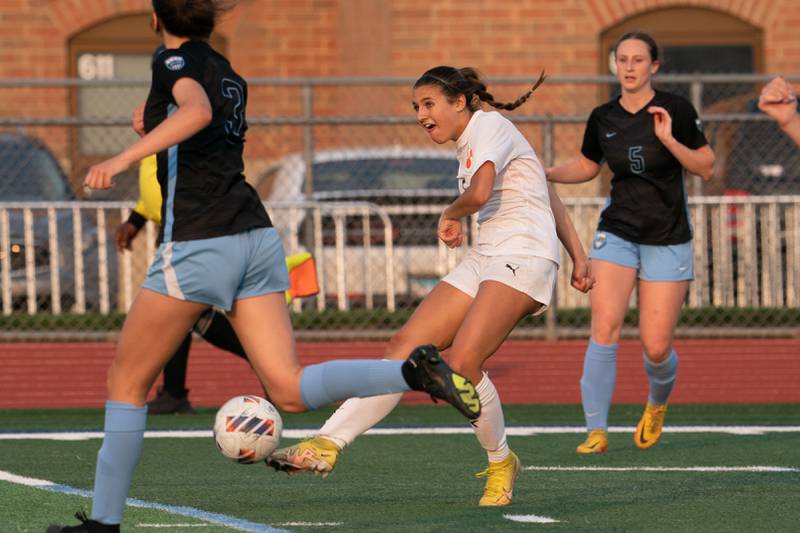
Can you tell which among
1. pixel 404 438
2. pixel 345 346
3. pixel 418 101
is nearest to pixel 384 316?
pixel 345 346

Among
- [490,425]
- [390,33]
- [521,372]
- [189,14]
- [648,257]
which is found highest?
[390,33]

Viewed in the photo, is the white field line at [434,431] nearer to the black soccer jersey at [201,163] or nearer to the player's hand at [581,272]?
the player's hand at [581,272]

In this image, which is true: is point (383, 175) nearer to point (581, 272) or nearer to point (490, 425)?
point (581, 272)

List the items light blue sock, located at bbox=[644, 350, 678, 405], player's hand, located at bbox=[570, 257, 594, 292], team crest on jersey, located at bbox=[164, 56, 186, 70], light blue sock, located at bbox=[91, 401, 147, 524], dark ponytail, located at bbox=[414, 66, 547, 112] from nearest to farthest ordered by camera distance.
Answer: light blue sock, located at bbox=[91, 401, 147, 524] < team crest on jersey, located at bbox=[164, 56, 186, 70] < dark ponytail, located at bbox=[414, 66, 547, 112] < player's hand, located at bbox=[570, 257, 594, 292] < light blue sock, located at bbox=[644, 350, 678, 405]

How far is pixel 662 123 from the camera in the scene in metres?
9.23

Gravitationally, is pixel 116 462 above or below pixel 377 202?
below

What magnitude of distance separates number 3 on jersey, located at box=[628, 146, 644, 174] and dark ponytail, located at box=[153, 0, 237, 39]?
377 cm

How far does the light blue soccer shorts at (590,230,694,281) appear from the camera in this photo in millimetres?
9367

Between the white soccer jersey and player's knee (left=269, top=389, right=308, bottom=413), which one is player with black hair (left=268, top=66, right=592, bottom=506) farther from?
player's knee (left=269, top=389, right=308, bottom=413)

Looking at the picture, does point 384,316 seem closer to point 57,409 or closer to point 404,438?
point 57,409

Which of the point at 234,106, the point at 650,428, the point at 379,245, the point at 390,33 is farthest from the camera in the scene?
the point at 390,33

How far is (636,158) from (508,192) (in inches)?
88.2

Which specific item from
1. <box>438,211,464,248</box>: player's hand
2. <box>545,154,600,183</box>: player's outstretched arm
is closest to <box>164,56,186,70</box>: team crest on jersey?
Result: <box>438,211,464,248</box>: player's hand

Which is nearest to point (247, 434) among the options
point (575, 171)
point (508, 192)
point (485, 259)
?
point (485, 259)
